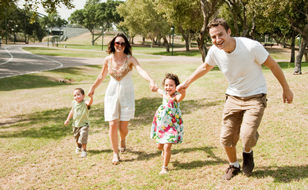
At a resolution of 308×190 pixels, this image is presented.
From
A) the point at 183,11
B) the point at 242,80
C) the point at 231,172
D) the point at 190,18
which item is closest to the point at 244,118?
the point at 242,80

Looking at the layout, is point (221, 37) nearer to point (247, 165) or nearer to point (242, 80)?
point (242, 80)

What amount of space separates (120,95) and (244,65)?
2.44 metres

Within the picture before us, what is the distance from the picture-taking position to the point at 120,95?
5266mm

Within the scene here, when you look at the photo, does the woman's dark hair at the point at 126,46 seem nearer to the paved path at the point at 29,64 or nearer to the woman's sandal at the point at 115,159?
the woman's sandal at the point at 115,159

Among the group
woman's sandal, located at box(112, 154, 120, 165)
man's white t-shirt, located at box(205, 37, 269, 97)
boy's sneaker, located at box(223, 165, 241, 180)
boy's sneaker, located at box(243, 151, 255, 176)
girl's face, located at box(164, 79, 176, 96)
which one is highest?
man's white t-shirt, located at box(205, 37, 269, 97)

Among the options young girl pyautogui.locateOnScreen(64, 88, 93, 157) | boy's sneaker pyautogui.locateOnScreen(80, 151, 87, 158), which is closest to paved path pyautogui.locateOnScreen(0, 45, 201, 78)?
young girl pyautogui.locateOnScreen(64, 88, 93, 157)

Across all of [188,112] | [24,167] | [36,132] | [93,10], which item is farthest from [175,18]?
[93,10]

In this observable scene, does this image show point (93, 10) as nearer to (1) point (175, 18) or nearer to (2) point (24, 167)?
(1) point (175, 18)

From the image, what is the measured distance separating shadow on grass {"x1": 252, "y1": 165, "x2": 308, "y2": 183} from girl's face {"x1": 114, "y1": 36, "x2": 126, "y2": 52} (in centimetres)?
325

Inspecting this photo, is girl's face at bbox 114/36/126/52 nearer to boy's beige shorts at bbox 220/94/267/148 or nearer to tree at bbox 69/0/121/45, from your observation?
boy's beige shorts at bbox 220/94/267/148

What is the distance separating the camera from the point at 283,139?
238 inches

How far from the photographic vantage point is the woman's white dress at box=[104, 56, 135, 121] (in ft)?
17.2

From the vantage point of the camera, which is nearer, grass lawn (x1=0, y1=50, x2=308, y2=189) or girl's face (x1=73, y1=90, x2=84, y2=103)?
grass lawn (x1=0, y1=50, x2=308, y2=189)

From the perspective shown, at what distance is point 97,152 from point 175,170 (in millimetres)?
2101
